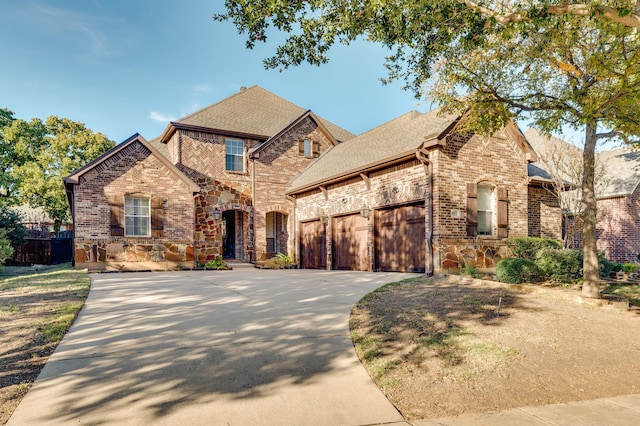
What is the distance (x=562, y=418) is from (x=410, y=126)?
12.7 m

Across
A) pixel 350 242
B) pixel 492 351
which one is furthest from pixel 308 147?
pixel 492 351

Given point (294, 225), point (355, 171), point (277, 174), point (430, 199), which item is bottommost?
point (294, 225)

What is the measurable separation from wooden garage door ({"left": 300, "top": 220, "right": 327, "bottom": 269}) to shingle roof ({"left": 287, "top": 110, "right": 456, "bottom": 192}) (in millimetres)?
1940

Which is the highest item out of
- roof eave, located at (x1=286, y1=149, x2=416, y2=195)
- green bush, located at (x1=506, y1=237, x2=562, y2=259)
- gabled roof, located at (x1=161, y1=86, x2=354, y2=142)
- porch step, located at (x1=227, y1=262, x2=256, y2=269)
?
gabled roof, located at (x1=161, y1=86, x2=354, y2=142)

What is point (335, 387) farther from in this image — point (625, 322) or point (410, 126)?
point (410, 126)

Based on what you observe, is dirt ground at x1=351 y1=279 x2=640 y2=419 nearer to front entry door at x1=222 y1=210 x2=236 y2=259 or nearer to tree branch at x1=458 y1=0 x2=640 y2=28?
tree branch at x1=458 y1=0 x2=640 y2=28

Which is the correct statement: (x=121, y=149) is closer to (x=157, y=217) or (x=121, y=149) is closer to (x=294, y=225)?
(x=157, y=217)

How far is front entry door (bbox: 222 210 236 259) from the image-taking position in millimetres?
20000

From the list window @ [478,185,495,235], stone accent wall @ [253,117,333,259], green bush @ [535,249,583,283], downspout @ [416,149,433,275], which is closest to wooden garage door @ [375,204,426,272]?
downspout @ [416,149,433,275]

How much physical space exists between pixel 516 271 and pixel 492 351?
5420 millimetres

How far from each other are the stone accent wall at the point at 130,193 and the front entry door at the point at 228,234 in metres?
3.57

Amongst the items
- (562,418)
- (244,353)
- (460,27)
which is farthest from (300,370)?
(460,27)

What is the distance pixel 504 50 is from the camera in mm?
8438

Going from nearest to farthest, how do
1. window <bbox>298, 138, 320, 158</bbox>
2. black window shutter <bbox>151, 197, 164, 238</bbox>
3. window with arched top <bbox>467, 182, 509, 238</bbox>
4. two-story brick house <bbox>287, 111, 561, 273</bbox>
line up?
two-story brick house <bbox>287, 111, 561, 273</bbox>
window with arched top <bbox>467, 182, 509, 238</bbox>
black window shutter <bbox>151, 197, 164, 238</bbox>
window <bbox>298, 138, 320, 158</bbox>
